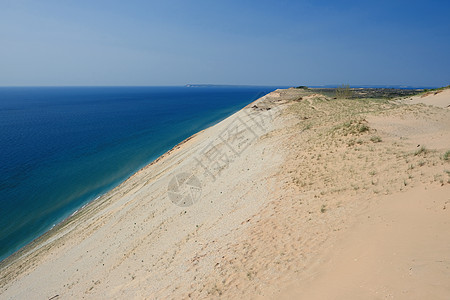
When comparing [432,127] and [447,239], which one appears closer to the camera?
[447,239]

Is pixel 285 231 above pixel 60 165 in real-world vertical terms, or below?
above

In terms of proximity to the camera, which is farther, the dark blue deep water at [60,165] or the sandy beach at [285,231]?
the dark blue deep water at [60,165]

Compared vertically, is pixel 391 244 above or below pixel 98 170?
above

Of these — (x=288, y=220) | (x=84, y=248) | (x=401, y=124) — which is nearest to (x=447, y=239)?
(x=288, y=220)

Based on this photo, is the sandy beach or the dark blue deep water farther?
the dark blue deep water

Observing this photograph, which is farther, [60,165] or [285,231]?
[60,165]

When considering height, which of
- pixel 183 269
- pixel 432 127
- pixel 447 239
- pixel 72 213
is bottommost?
pixel 72 213

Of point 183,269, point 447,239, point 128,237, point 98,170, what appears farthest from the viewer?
point 98,170

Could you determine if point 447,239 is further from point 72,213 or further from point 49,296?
point 72,213
